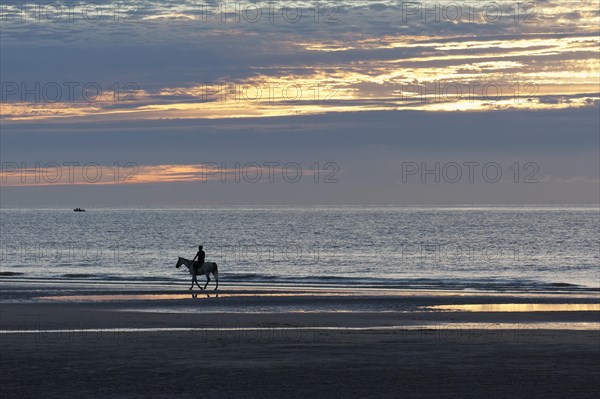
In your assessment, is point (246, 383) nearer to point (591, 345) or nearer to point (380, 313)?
point (591, 345)

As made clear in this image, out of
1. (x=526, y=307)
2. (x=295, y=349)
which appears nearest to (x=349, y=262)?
(x=526, y=307)

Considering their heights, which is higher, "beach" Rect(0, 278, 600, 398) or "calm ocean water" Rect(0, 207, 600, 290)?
"beach" Rect(0, 278, 600, 398)

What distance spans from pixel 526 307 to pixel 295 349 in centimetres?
1783

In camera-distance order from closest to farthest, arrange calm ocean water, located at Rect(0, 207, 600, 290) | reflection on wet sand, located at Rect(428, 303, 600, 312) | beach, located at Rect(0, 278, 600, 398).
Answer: beach, located at Rect(0, 278, 600, 398)
reflection on wet sand, located at Rect(428, 303, 600, 312)
calm ocean water, located at Rect(0, 207, 600, 290)

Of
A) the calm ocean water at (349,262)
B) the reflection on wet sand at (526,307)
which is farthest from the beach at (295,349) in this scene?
the calm ocean water at (349,262)

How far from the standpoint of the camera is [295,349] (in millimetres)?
25625

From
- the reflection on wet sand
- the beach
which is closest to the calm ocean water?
the reflection on wet sand

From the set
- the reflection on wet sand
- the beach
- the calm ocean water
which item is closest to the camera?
the beach

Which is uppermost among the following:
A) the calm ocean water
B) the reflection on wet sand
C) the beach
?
the beach

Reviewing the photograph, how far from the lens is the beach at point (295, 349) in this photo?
20.0m

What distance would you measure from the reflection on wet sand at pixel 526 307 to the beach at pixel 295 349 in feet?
0.30

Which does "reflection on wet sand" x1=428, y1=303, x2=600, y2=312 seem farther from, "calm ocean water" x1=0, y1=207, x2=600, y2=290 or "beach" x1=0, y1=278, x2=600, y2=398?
"calm ocean water" x1=0, y1=207, x2=600, y2=290

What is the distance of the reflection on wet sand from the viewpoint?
38.5 metres

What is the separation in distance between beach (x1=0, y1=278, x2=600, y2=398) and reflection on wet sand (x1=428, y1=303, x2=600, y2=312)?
91 millimetres
